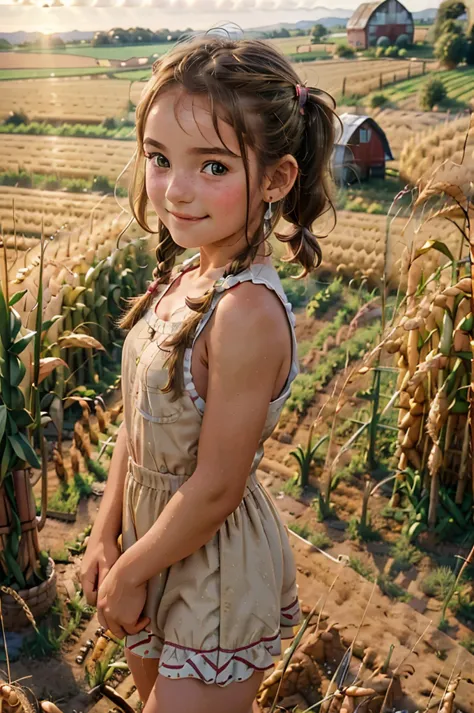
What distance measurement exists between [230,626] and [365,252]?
3.94 metres

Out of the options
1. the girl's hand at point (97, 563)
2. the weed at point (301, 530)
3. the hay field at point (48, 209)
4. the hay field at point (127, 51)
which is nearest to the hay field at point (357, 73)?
the hay field at point (127, 51)

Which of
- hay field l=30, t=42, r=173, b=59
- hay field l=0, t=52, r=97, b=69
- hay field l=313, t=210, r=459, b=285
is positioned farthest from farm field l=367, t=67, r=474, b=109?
hay field l=0, t=52, r=97, b=69

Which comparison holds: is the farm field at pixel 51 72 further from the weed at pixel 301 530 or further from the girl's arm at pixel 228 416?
the girl's arm at pixel 228 416

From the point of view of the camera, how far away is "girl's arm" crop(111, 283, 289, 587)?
4.84 feet

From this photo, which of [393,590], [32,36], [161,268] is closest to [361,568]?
[393,590]

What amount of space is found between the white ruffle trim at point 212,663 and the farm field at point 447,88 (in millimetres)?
4740

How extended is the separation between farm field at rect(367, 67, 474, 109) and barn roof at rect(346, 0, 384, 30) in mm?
499

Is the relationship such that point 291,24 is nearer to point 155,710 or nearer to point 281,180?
point 281,180

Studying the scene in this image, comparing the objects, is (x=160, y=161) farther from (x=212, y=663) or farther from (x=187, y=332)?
(x=212, y=663)

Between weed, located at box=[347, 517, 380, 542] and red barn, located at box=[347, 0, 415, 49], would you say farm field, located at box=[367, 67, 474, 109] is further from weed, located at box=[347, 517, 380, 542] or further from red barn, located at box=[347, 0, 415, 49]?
weed, located at box=[347, 517, 380, 542]

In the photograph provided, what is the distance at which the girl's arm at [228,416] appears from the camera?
4.84 ft

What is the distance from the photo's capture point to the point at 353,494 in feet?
11.7

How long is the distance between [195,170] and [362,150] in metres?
4.35

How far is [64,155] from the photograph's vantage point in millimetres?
5637
